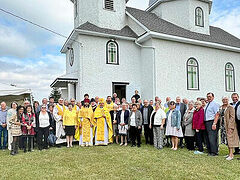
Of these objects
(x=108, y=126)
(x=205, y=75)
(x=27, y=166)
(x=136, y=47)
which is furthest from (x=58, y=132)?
(x=205, y=75)

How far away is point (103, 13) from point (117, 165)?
472 inches

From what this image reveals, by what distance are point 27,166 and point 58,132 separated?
2963mm

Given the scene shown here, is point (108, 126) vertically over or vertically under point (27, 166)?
over

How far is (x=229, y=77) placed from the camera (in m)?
17.6

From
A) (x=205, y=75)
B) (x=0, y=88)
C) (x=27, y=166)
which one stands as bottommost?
(x=27, y=166)

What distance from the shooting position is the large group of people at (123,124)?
7098 millimetres

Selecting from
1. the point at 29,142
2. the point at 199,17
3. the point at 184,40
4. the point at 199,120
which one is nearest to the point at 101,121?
the point at 29,142

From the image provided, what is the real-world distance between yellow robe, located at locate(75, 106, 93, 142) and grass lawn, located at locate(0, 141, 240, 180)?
1.23m

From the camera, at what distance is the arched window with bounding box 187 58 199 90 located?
15.5 m

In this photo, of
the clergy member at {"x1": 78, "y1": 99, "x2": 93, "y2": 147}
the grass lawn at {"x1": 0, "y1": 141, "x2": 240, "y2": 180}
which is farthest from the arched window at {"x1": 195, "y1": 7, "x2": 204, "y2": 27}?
the clergy member at {"x1": 78, "y1": 99, "x2": 93, "y2": 147}

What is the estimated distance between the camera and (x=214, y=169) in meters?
5.59

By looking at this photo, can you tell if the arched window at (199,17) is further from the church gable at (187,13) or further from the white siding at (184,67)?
the white siding at (184,67)

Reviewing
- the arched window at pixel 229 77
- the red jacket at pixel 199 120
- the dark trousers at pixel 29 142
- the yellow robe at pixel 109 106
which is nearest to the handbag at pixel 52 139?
the dark trousers at pixel 29 142

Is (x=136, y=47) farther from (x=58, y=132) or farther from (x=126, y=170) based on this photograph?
(x=126, y=170)
